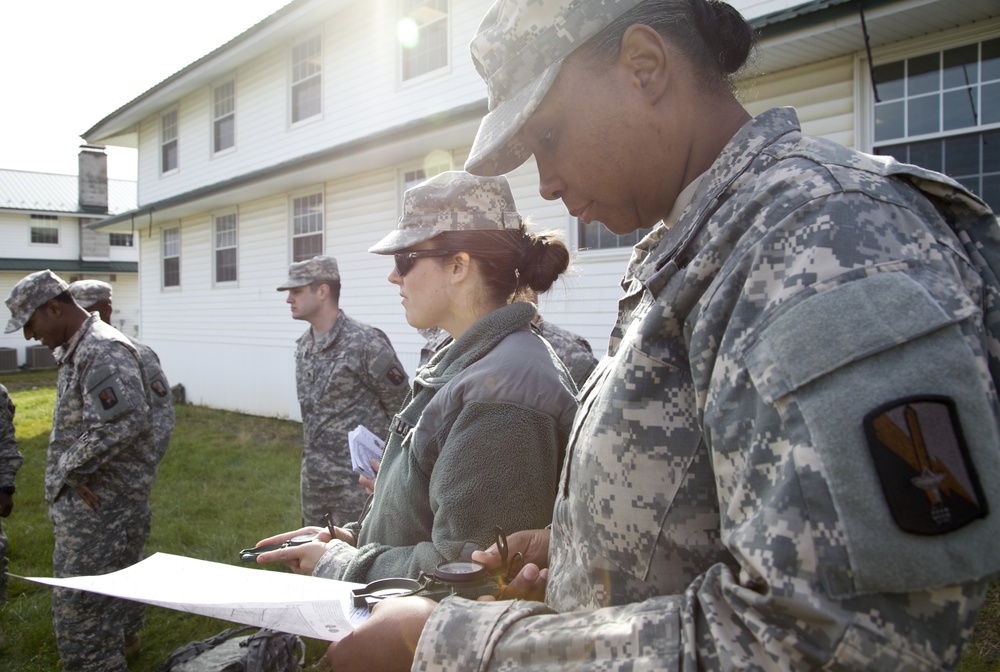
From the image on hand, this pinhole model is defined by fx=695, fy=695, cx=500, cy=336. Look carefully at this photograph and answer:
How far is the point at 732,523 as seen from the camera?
32.5 inches

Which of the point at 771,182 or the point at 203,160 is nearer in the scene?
the point at 771,182

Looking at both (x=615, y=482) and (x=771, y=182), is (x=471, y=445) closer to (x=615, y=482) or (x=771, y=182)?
(x=615, y=482)

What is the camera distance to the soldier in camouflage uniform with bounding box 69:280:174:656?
4664mm

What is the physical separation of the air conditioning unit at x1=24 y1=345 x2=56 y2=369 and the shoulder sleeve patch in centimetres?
3334

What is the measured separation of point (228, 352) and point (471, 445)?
1468cm

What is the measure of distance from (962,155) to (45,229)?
37.7 meters

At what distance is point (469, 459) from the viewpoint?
186 cm

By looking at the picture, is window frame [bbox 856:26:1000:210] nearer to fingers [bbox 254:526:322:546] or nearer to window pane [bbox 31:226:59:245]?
fingers [bbox 254:526:322:546]

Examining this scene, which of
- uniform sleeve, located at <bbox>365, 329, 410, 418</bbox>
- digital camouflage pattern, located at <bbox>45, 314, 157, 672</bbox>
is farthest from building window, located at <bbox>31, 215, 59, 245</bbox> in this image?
uniform sleeve, located at <bbox>365, 329, 410, 418</bbox>

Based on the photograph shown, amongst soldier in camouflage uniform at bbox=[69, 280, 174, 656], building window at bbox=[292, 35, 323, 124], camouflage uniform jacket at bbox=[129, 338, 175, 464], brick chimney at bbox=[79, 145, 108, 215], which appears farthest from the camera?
brick chimney at bbox=[79, 145, 108, 215]

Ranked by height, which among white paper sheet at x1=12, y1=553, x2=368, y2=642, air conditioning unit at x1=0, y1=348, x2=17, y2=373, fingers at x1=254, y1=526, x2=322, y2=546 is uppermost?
white paper sheet at x1=12, y1=553, x2=368, y2=642

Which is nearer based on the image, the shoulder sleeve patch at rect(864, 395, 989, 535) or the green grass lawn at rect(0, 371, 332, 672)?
the shoulder sleeve patch at rect(864, 395, 989, 535)

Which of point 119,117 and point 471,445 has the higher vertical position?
point 119,117

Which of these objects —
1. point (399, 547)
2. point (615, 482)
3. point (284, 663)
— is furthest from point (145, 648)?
point (615, 482)
